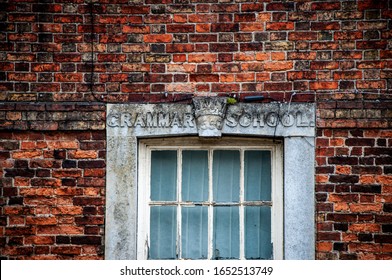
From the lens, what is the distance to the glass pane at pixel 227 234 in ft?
16.6

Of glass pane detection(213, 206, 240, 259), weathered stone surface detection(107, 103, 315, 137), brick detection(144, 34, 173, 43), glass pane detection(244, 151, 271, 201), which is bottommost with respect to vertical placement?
glass pane detection(213, 206, 240, 259)

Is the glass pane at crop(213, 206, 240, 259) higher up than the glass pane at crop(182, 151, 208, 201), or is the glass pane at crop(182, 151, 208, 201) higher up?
the glass pane at crop(182, 151, 208, 201)

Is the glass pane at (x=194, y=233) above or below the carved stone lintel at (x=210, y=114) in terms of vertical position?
below

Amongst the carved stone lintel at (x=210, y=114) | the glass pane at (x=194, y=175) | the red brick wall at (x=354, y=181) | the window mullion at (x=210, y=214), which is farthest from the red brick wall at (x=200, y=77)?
the window mullion at (x=210, y=214)

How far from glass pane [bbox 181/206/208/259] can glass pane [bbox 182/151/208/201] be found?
0.12 m

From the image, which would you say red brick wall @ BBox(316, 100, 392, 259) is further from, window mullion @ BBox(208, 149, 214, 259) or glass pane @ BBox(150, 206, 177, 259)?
glass pane @ BBox(150, 206, 177, 259)

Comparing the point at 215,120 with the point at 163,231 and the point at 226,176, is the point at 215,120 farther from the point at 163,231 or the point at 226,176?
the point at 163,231

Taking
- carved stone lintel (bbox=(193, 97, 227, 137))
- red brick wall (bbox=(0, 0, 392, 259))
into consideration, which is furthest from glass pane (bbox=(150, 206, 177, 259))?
carved stone lintel (bbox=(193, 97, 227, 137))

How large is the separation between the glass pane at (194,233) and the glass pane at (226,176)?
204 millimetres

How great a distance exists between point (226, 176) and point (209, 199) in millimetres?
255

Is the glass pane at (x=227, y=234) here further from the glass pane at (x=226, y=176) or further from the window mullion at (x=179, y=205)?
the window mullion at (x=179, y=205)

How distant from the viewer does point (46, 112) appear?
4965 millimetres

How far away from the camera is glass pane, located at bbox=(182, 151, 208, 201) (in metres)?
5.10

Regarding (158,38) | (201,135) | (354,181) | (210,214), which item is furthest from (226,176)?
(158,38)
